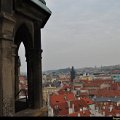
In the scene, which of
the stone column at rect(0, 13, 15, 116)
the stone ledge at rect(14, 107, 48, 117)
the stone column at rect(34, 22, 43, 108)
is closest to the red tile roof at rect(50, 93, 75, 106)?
the stone column at rect(34, 22, 43, 108)

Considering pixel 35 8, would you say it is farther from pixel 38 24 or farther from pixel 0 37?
pixel 0 37

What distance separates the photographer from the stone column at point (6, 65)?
642 centimetres

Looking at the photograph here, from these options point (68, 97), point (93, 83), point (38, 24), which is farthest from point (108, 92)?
point (38, 24)

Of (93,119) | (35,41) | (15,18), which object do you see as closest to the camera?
(93,119)

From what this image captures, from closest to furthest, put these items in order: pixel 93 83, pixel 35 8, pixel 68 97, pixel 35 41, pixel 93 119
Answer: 1. pixel 93 119
2. pixel 35 8
3. pixel 35 41
4. pixel 68 97
5. pixel 93 83

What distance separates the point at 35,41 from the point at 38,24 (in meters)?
0.34

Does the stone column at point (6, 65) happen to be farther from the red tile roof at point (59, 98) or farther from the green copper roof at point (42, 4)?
the red tile roof at point (59, 98)

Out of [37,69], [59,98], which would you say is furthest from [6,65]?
[59,98]

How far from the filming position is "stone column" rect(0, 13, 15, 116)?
6.42 metres

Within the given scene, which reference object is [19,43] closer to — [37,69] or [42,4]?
[37,69]

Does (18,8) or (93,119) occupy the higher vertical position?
(18,8)

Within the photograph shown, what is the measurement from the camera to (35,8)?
7.73 meters

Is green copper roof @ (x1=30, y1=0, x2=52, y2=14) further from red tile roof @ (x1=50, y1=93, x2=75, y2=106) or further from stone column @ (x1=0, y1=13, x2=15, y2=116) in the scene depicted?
red tile roof @ (x1=50, y1=93, x2=75, y2=106)

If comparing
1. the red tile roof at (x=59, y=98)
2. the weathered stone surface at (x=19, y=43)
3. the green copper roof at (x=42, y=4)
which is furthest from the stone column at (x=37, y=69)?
the red tile roof at (x=59, y=98)
